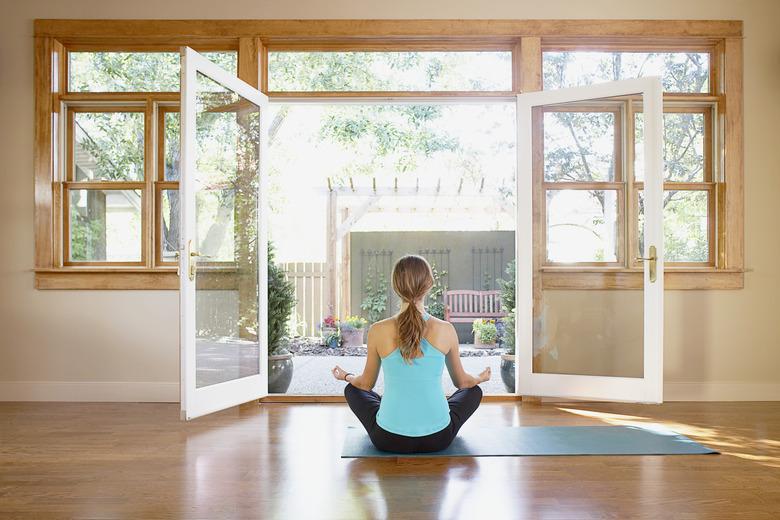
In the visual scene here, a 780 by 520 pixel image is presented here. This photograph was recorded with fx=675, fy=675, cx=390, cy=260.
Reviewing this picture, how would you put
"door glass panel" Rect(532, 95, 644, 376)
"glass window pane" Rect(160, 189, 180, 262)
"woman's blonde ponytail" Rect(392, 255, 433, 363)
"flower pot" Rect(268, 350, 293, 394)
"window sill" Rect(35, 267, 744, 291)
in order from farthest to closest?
"flower pot" Rect(268, 350, 293, 394), "glass window pane" Rect(160, 189, 180, 262), "window sill" Rect(35, 267, 744, 291), "door glass panel" Rect(532, 95, 644, 376), "woman's blonde ponytail" Rect(392, 255, 433, 363)

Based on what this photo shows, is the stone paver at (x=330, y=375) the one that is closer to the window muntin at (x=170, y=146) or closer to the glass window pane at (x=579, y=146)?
the glass window pane at (x=579, y=146)

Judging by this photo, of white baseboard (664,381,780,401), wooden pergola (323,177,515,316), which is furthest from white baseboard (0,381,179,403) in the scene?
wooden pergola (323,177,515,316)

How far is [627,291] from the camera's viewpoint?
4.50 m

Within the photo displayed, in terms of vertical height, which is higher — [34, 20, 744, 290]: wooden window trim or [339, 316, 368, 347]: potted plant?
[34, 20, 744, 290]: wooden window trim

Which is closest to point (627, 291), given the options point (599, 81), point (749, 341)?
point (749, 341)

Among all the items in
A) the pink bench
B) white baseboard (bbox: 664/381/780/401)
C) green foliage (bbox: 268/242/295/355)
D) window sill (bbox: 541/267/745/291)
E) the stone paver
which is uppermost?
window sill (bbox: 541/267/745/291)

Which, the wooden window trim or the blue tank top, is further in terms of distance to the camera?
the wooden window trim

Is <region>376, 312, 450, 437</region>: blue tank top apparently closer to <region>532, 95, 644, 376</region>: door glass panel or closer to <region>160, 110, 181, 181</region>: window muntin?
<region>532, 95, 644, 376</region>: door glass panel

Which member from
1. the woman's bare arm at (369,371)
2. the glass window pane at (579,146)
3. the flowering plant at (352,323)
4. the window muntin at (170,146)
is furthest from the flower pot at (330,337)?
the woman's bare arm at (369,371)

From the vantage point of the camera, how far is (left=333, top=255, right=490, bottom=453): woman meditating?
3117 millimetres

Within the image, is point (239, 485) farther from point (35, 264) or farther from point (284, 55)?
point (284, 55)

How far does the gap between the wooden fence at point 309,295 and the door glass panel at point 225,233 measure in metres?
4.70

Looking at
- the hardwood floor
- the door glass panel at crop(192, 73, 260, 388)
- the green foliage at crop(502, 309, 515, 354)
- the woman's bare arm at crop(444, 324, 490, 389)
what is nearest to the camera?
the hardwood floor

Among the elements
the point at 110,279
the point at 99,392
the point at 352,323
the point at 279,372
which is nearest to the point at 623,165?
the point at 279,372
